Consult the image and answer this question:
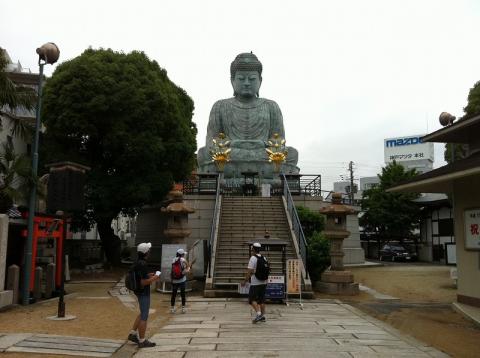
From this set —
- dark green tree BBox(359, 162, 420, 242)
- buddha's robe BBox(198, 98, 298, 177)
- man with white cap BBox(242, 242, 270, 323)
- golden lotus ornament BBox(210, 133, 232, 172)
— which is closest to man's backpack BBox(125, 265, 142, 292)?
→ man with white cap BBox(242, 242, 270, 323)

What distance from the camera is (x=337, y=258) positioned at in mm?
16672

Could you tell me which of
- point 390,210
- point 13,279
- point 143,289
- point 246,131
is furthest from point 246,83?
point 143,289

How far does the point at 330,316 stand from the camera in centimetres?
1148

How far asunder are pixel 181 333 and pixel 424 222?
29772mm

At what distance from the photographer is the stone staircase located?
1560cm

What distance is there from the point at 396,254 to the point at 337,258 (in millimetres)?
19400

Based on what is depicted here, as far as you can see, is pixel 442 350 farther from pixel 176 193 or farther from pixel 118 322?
pixel 176 193

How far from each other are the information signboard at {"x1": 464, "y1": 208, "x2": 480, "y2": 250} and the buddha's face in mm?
20217

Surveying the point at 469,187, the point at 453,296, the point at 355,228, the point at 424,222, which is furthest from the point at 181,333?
the point at 424,222

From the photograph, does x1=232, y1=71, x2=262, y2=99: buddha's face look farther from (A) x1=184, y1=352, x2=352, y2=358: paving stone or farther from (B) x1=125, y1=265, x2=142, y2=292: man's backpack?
(A) x1=184, y1=352, x2=352, y2=358: paving stone

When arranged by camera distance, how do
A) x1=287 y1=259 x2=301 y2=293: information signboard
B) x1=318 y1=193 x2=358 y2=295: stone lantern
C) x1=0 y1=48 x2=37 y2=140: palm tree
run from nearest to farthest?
x1=0 y1=48 x2=37 y2=140: palm tree, x1=287 y1=259 x2=301 y2=293: information signboard, x1=318 y1=193 x2=358 y2=295: stone lantern

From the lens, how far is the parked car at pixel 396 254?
34.1 metres

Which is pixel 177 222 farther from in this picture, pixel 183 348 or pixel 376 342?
pixel 376 342

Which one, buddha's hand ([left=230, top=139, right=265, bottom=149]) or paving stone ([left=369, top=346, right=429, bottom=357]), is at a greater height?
buddha's hand ([left=230, top=139, right=265, bottom=149])
